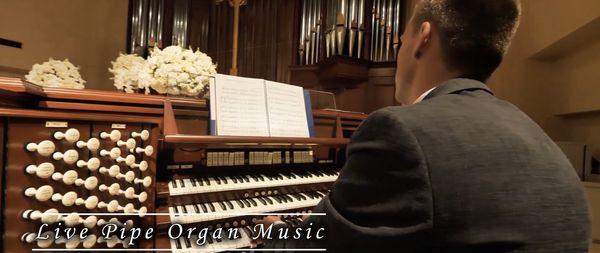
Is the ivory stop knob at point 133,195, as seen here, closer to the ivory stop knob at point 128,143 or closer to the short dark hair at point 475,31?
the ivory stop knob at point 128,143

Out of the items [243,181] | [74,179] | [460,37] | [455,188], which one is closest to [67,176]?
[74,179]

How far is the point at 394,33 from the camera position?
13.5ft

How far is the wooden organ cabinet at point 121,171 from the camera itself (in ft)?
3.50

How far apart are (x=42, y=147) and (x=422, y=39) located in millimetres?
1287

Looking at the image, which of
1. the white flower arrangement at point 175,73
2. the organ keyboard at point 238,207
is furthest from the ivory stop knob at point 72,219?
Answer: the white flower arrangement at point 175,73

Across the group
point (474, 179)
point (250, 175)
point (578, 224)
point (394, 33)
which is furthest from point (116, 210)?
point (394, 33)

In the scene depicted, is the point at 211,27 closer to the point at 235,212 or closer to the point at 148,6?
the point at 148,6

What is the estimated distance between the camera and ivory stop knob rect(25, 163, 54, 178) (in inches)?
41.9

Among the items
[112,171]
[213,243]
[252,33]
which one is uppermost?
[252,33]

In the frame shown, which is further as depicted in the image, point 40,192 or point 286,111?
point 286,111

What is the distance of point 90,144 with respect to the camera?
1174 mm

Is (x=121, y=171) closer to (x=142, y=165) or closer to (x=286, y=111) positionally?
(x=142, y=165)

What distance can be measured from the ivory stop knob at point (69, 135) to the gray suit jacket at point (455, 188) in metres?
0.98

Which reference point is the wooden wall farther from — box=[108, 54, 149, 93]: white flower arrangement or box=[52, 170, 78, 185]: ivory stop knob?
box=[52, 170, 78, 185]: ivory stop knob
